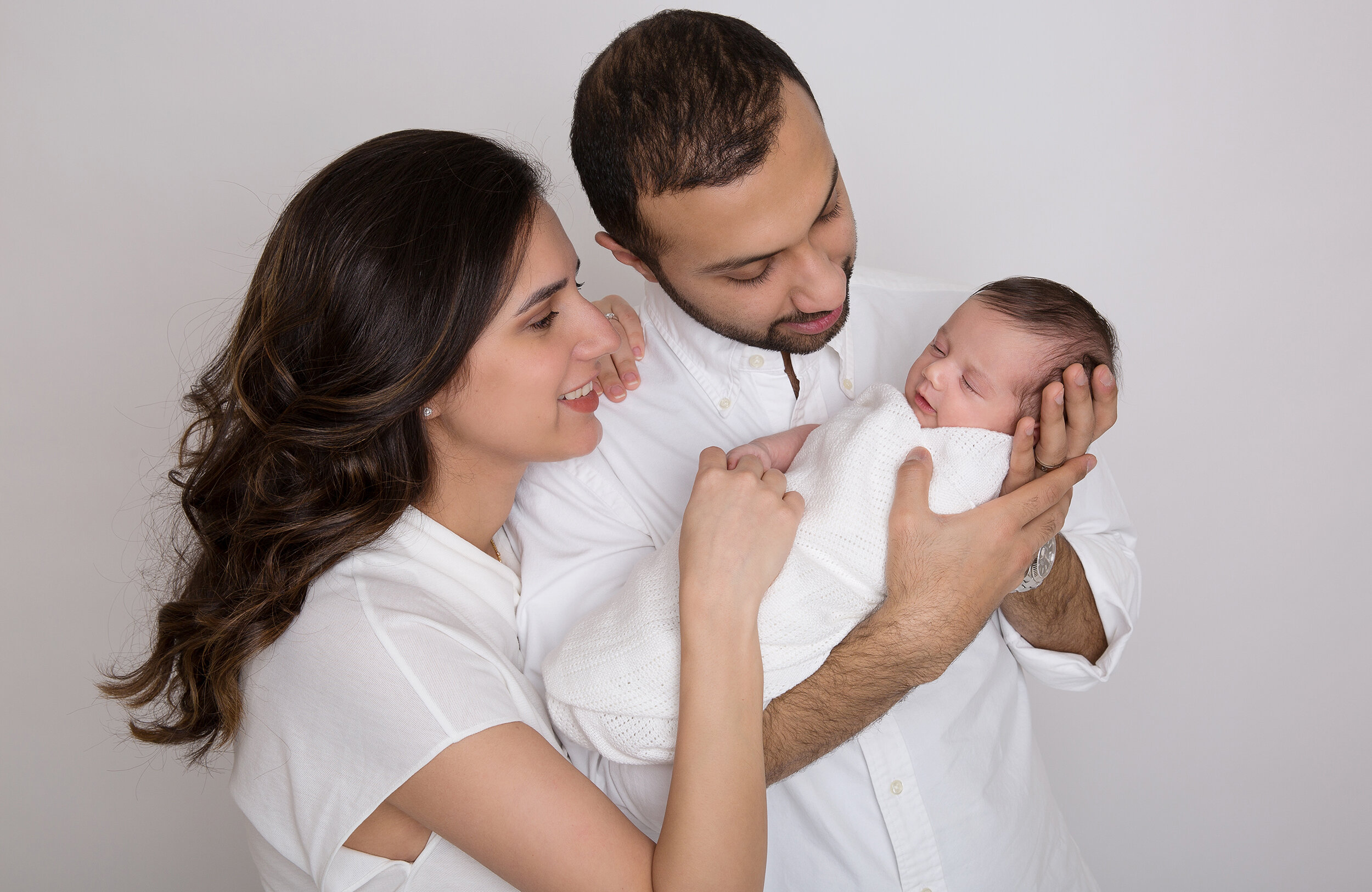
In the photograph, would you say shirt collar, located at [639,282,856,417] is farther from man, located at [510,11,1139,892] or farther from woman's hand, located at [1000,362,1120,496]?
woman's hand, located at [1000,362,1120,496]

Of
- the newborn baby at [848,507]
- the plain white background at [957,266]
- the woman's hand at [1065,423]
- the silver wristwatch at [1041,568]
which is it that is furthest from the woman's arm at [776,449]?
the plain white background at [957,266]

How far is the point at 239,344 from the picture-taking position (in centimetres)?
178

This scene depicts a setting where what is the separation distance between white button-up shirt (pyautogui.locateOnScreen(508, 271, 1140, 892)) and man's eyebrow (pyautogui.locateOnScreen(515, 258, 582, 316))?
39 cm

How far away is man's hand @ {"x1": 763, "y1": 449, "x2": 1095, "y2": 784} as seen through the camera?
5.35ft

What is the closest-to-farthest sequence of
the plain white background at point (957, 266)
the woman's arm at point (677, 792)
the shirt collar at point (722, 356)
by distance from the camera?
1. the woman's arm at point (677, 792)
2. the shirt collar at point (722, 356)
3. the plain white background at point (957, 266)

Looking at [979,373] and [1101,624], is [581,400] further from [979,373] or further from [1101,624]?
[1101,624]

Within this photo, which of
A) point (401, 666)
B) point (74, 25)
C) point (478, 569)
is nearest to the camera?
point (401, 666)

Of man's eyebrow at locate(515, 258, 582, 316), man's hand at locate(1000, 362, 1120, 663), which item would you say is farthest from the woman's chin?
man's hand at locate(1000, 362, 1120, 663)

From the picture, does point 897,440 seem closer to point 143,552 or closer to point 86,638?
point 143,552

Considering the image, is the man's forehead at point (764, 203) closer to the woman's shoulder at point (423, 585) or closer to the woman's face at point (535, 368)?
the woman's face at point (535, 368)

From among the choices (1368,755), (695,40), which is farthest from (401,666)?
(1368,755)

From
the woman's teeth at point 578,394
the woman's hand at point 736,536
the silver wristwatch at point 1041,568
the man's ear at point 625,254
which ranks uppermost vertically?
the man's ear at point 625,254

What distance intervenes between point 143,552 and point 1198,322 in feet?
11.3

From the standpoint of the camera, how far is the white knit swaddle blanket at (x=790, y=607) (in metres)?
1.61
